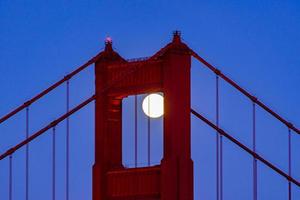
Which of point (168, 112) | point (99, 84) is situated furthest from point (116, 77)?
point (168, 112)

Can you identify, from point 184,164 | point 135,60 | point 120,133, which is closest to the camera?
point 184,164

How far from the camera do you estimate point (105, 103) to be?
95.7ft

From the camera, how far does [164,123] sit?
26.3 m

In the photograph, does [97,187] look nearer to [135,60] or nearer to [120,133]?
[120,133]

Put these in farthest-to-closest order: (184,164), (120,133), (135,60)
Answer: (120,133) < (135,60) < (184,164)

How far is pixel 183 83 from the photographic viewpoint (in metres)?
26.2

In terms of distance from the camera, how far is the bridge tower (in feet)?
84.5

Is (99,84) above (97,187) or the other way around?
above

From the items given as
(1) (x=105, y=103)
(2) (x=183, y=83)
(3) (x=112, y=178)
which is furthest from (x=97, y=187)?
(2) (x=183, y=83)

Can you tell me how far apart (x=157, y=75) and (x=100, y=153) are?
3690mm

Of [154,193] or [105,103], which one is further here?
[105,103]

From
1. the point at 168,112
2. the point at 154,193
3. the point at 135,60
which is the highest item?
the point at 135,60

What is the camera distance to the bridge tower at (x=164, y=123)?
25.8 meters

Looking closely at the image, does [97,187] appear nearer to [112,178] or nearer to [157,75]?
[112,178]
